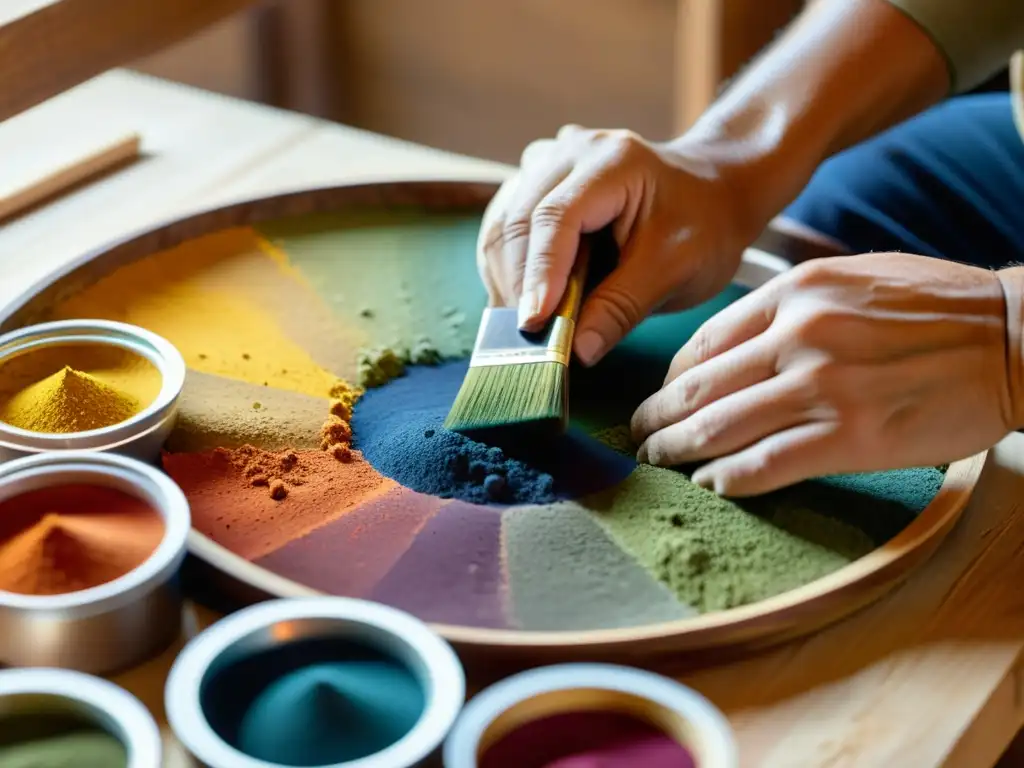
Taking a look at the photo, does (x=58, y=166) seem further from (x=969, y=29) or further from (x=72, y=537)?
(x=969, y=29)

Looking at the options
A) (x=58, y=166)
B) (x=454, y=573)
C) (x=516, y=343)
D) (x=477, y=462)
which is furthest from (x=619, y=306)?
(x=58, y=166)

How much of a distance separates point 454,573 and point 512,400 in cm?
16

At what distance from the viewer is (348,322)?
3.44ft

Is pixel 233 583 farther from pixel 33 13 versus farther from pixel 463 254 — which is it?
pixel 33 13

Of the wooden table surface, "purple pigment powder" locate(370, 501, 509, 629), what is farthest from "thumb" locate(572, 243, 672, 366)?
the wooden table surface

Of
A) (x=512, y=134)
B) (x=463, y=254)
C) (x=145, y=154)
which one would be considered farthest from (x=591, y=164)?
(x=512, y=134)

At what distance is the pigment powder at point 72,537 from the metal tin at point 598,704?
23 cm

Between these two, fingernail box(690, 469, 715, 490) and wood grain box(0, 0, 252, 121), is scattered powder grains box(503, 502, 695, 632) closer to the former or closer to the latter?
fingernail box(690, 469, 715, 490)

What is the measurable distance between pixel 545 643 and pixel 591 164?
484 mm

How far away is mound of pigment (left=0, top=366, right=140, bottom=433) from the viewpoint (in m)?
0.80

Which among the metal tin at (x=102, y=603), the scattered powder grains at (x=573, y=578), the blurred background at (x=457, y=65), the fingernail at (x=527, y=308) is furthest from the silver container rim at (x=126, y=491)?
the blurred background at (x=457, y=65)

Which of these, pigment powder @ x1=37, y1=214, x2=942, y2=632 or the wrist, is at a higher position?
the wrist

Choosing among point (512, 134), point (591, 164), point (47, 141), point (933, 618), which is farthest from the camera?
point (512, 134)

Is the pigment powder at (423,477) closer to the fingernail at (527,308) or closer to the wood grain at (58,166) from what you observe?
the fingernail at (527,308)
